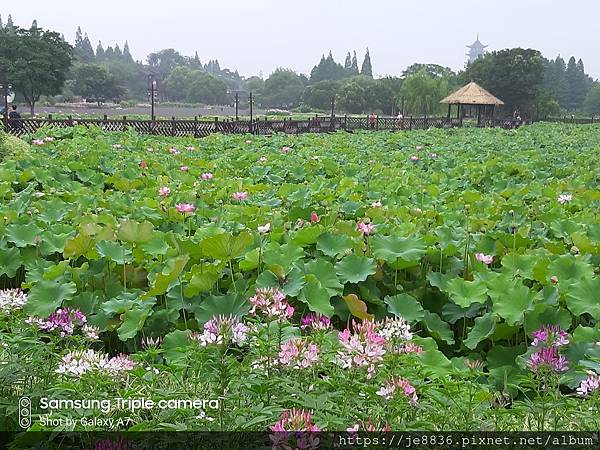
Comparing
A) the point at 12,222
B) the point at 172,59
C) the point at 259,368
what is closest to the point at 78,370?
the point at 259,368

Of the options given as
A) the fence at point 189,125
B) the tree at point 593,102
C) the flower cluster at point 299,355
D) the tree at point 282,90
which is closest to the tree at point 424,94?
the fence at point 189,125

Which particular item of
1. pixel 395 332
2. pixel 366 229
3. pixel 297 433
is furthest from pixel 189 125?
pixel 297 433

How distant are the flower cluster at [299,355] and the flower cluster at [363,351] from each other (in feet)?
0.23

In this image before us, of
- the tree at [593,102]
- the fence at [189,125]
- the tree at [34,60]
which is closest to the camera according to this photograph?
the fence at [189,125]

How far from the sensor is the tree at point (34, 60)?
40.4m

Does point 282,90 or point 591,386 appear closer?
point 591,386

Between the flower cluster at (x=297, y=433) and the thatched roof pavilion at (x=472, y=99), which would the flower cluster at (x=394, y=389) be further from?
the thatched roof pavilion at (x=472, y=99)

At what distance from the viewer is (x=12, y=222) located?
3.58 m

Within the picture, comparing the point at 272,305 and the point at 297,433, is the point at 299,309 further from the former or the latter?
the point at 297,433

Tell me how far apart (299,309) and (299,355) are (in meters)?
1.12

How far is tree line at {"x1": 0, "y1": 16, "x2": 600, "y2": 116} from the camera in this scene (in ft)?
137

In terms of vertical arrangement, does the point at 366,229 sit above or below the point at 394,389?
above

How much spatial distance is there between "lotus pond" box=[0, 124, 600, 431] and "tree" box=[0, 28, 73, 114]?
1530 inches

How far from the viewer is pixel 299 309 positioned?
2834mm
